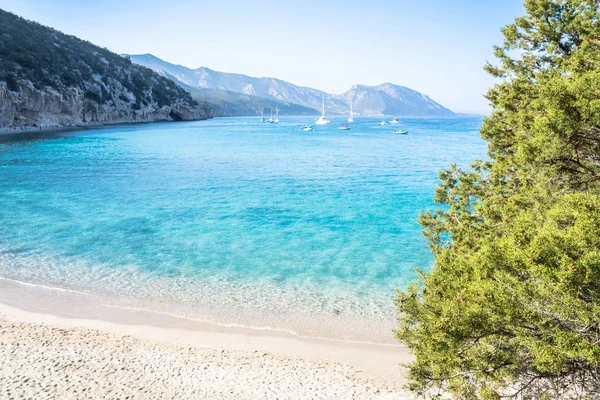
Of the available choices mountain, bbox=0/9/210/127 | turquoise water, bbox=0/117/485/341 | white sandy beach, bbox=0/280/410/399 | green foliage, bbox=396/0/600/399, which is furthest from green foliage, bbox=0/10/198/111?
green foliage, bbox=396/0/600/399

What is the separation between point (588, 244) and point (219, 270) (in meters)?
14.6

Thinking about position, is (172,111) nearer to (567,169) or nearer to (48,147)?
(48,147)

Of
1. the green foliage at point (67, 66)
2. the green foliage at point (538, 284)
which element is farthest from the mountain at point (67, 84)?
the green foliage at point (538, 284)

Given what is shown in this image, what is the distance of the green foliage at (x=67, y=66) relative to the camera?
85.0 metres

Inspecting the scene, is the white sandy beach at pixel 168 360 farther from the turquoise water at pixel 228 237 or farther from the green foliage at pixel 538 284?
the green foliage at pixel 538 284

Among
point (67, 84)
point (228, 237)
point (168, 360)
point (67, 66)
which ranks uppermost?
point (67, 66)

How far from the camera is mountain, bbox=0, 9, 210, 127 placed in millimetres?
81356

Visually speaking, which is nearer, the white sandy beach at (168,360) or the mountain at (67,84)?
the white sandy beach at (168,360)

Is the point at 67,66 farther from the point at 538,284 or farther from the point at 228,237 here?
the point at 538,284

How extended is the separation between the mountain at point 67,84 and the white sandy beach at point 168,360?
8015cm

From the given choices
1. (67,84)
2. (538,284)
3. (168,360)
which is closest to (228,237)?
(168,360)

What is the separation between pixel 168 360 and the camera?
1023 cm

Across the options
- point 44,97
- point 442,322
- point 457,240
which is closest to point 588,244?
point 442,322

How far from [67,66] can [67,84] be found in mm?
11087
